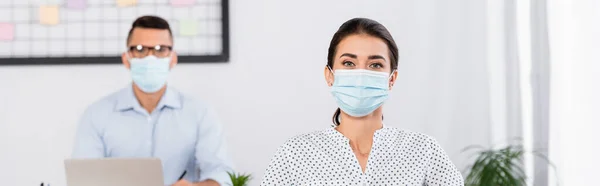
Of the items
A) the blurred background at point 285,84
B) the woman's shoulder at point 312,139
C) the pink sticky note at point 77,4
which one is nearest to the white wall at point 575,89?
the blurred background at point 285,84

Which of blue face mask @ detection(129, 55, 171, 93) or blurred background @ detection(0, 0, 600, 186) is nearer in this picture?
blue face mask @ detection(129, 55, 171, 93)

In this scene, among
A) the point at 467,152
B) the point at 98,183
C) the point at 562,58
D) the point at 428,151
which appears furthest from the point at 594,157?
the point at 98,183

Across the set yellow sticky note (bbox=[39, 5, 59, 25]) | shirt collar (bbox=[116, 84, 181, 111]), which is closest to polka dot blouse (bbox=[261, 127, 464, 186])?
shirt collar (bbox=[116, 84, 181, 111])

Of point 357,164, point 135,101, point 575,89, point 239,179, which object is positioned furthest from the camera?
point 239,179

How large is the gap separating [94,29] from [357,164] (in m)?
2.08

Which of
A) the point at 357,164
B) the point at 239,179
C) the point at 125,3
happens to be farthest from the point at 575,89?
the point at 125,3

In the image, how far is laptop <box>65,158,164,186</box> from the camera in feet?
8.18

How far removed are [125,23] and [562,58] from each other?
1743 millimetres

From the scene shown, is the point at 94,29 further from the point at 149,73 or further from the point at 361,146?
the point at 361,146

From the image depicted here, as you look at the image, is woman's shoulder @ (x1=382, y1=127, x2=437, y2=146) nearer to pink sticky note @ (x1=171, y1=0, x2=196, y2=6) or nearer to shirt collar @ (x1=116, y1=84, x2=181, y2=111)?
shirt collar @ (x1=116, y1=84, x2=181, y2=111)

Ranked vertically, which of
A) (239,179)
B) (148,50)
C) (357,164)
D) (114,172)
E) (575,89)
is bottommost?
(239,179)

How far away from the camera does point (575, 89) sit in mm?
2465

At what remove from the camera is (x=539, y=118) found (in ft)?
9.12

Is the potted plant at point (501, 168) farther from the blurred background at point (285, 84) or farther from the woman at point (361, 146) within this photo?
the woman at point (361, 146)
